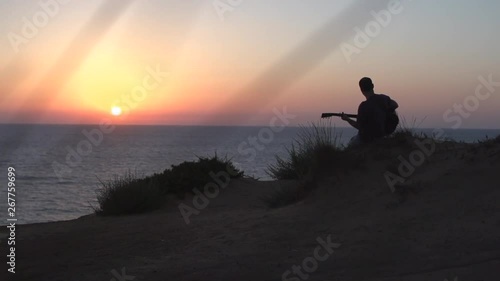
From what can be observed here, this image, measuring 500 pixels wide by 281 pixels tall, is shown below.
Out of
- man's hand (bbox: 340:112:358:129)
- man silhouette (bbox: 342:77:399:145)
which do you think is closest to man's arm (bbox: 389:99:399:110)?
man silhouette (bbox: 342:77:399:145)

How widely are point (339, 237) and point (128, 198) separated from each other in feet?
21.7

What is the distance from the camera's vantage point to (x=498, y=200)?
293 inches

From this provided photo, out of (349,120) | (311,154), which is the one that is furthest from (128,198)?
(349,120)

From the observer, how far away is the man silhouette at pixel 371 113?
9.94 m

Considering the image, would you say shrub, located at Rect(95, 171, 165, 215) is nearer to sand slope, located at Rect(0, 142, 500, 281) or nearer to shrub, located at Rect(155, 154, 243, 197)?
shrub, located at Rect(155, 154, 243, 197)

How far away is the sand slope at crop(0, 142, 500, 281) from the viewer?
6375 millimetres

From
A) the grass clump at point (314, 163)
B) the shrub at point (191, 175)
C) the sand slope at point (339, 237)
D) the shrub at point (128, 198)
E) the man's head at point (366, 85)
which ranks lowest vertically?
the sand slope at point (339, 237)

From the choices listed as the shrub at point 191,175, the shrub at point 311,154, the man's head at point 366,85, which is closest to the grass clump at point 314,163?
the shrub at point 311,154

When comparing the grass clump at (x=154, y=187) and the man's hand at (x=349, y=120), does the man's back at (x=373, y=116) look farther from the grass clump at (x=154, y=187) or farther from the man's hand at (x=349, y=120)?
the grass clump at (x=154, y=187)

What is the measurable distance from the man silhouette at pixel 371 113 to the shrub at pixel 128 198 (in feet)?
17.0

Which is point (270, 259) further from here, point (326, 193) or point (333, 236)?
point (326, 193)

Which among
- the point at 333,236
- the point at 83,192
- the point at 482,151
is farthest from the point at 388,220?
the point at 83,192

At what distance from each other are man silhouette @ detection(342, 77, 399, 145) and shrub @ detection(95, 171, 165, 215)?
5.18 m

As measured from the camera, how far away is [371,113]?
9914 mm
